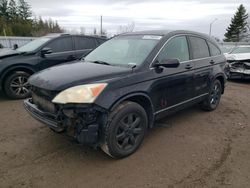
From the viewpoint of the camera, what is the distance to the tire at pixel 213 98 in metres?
5.31

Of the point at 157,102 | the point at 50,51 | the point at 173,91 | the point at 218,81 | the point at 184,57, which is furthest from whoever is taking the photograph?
the point at 50,51

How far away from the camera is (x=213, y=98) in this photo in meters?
5.50

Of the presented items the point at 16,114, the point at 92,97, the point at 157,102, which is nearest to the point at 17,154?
the point at 92,97

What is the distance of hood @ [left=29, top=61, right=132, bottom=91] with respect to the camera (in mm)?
3055

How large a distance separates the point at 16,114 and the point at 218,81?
4.64m

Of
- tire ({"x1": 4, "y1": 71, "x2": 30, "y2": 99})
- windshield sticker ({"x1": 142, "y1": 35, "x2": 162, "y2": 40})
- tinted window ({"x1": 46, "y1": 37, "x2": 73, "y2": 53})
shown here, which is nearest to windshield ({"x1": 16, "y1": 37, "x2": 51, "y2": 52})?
tinted window ({"x1": 46, "y1": 37, "x2": 73, "y2": 53})

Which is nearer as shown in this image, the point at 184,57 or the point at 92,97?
the point at 92,97

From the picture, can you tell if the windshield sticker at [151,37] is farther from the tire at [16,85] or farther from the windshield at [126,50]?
the tire at [16,85]

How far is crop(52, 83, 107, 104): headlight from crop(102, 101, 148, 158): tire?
362mm

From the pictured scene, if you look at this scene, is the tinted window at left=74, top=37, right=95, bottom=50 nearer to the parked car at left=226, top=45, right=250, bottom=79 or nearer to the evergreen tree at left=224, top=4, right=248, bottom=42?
the parked car at left=226, top=45, right=250, bottom=79

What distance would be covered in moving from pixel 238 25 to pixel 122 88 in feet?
172

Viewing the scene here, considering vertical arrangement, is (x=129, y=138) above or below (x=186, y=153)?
above

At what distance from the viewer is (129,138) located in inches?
136

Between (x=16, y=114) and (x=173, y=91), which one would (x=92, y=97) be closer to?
(x=173, y=91)
